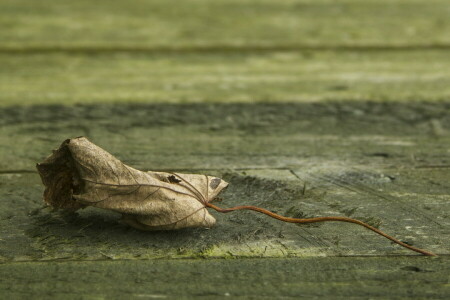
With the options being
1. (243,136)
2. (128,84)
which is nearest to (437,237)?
(243,136)

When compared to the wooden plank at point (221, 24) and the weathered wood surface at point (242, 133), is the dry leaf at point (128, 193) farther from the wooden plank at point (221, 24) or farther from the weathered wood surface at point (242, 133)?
the wooden plank at point (221, 24)

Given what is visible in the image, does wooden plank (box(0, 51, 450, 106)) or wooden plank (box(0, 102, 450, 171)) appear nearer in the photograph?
wooden plank (box(0, 102, 450, 171))

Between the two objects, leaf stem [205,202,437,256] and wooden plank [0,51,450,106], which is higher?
wooden plank [0,51,450,106]

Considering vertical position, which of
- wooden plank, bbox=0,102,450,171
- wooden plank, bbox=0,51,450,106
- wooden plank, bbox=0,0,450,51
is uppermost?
wooden plank, bbox=0,0,450,51

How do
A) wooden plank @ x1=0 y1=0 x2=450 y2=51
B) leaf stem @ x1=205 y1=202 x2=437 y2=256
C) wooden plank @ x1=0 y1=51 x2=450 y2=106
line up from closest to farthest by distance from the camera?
1. leaf stem @ x1=205 y1=202 x2=437 y2=256
2. wooden plank @ x1=0 y1=51 x2=450 y2=106
3. wooden plank @ x1=0 y1=0 x2=450 y2=51

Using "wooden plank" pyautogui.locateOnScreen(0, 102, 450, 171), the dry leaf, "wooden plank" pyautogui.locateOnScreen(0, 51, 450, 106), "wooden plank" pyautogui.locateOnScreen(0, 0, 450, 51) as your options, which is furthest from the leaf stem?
"wooden plank" pyautogui.locateOnScreen(0, 0, 450, 51)

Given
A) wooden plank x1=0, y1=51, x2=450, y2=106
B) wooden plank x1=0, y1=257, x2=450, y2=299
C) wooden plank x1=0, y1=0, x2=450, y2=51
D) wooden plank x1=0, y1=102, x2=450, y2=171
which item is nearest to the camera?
wooden plank x1=0, y1=257, x2=450, y2=299

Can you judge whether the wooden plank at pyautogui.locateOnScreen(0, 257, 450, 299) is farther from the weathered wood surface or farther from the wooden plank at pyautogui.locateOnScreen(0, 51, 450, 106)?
the wooden plank at pyautogui.locateOnScreen(0, 51, 450, 106)
